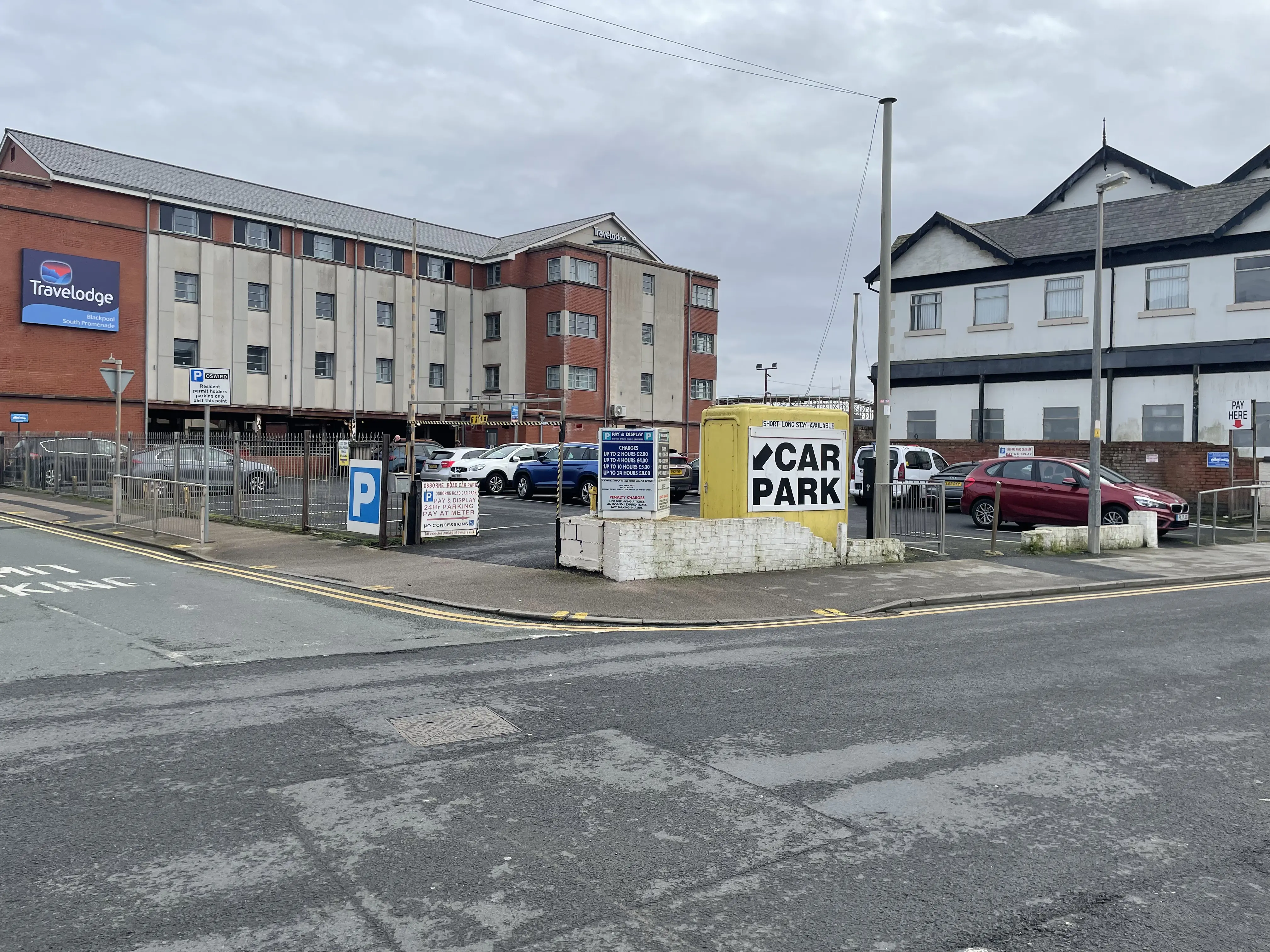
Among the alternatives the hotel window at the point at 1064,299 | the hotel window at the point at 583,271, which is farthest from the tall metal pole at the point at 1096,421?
the hotel window at the point at 583,271

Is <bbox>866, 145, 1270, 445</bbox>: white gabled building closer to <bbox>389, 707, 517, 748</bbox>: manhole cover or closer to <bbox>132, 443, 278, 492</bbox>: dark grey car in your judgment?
<bbox>132, 443, 278, 492</bbox>: dark grey car

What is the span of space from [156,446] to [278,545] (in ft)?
22.5

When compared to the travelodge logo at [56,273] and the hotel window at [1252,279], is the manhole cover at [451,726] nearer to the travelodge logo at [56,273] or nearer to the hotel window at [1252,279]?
the hotel window at [1252,279]

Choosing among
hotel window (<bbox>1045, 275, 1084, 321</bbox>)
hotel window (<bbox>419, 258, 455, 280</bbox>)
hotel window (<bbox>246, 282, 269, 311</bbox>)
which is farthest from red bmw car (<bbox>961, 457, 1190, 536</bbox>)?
hotel window (<bbox>419, 258, 455, 280</bbox>)

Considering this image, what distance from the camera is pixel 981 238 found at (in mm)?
34375

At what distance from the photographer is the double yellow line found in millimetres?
10672

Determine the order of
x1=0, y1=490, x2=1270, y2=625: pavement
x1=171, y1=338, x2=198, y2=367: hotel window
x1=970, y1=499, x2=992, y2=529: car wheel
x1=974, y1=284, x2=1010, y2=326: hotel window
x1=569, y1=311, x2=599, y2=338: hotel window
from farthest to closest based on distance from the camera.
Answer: x1=569, y1=311, x2=599, y2=338: hotel window
x1=171, y1=338, x2=198, y2=367: hotel window
x1=974, y1=284, x2=1010, y2=326: hotel window
x1=970, y1=499, x2=992, y2=529: car wheel
x1=0, y1=490, x2=1270, y2=625: pavement

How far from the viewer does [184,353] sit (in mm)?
42219

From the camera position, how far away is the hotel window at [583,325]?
50781 mm

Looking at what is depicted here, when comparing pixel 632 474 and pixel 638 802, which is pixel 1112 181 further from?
pixel 638 802

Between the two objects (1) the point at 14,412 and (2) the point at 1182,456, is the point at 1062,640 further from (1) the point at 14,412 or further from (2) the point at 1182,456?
(1) the point at 14,412

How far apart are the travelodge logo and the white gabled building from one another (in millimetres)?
32052

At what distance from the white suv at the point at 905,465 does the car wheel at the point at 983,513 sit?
4.27m

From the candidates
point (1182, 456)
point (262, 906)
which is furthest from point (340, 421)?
point (262, 906)
